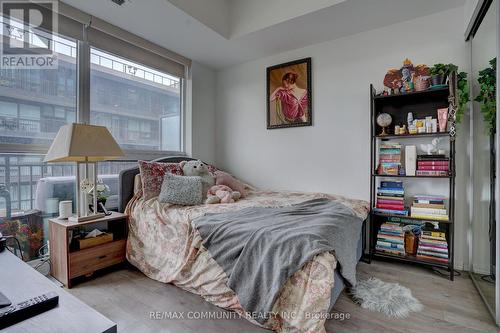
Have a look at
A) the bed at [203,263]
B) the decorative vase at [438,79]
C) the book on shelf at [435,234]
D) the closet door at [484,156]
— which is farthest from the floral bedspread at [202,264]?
the decorative vase at [438,79]

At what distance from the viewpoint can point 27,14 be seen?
2.13m

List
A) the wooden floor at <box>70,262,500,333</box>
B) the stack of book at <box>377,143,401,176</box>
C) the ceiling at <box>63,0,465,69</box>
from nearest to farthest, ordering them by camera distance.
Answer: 1. the wooden floor at <box>70,262,500,333</box>
2. the ceiling at <box>63,0,465,69</box>
3. the stack of book at <box>377,143,401,176</box>

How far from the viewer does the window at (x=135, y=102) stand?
2639 mm

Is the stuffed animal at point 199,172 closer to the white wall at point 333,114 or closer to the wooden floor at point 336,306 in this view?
the white wall at point 333,114

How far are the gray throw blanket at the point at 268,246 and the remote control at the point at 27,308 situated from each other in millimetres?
889

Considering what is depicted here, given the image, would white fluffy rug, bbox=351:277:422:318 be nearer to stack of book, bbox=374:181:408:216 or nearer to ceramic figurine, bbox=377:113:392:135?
stack of book, bbox=374:181:408:216

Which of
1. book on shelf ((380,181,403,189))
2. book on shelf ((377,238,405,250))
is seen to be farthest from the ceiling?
book on shelf ((377,238,405,250))

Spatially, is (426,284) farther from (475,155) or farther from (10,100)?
(10,100)

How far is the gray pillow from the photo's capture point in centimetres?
233

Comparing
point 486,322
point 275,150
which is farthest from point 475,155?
point 275,150

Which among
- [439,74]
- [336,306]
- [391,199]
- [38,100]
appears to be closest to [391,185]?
[391,199]

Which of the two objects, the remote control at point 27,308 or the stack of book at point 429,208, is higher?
the stack of book at point 429,208

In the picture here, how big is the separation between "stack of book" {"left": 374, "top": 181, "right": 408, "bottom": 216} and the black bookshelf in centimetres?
5

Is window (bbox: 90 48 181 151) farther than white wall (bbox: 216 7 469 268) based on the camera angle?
Yes
